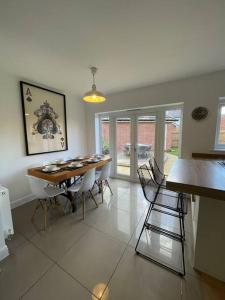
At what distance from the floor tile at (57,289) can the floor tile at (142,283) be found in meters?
0.22

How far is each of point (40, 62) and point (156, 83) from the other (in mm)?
2272

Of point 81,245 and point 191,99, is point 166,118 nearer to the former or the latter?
point 191,99

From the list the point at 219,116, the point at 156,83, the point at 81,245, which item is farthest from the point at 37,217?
the point at 219,116

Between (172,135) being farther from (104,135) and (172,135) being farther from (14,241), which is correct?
(14,241)

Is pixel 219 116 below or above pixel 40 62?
below

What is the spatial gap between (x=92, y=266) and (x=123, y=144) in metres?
2.82

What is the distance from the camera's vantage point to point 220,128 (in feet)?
8.27

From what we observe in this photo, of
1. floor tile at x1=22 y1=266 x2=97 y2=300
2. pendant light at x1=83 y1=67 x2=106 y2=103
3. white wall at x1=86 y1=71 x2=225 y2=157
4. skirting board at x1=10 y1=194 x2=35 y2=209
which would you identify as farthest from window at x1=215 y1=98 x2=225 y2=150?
skirting board at x1=10 y1=194 x2=35 y2=209

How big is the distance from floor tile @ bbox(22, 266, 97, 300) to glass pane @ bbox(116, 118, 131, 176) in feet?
9.26

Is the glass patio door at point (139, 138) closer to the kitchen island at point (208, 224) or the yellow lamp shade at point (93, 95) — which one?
the yellow lamp shade at point (93, 95)

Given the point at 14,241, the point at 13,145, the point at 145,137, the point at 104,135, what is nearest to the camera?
the point at 14,241

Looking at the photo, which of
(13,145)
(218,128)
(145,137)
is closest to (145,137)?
(145,137)

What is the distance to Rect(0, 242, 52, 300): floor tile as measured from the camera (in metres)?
1.15

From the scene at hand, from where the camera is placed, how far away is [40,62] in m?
2.04
